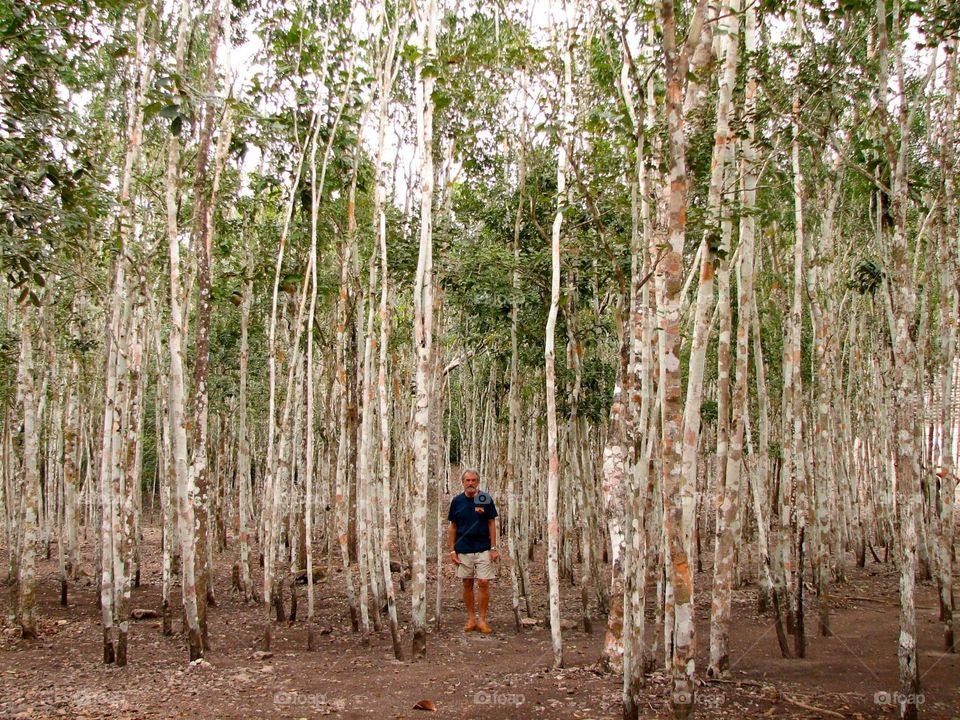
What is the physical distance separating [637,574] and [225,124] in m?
7.08

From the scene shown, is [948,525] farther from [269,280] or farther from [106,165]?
[106,165]

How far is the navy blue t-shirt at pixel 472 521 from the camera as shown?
8.83 meters

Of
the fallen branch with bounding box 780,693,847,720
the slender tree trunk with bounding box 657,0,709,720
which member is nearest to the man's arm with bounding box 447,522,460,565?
the fallen branch with bounding box 780,693,847,720

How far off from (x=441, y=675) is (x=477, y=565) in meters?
1.84

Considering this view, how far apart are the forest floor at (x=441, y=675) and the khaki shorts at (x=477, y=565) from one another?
754mm

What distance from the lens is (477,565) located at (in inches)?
348

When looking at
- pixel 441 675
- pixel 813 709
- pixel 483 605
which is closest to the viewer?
pixel 813 709

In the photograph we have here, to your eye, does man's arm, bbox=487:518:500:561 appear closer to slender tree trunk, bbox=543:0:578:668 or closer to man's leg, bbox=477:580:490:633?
man's leg, bbox=477:580:490:633

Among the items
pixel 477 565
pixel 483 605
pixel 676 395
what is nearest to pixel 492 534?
pixel 477 565

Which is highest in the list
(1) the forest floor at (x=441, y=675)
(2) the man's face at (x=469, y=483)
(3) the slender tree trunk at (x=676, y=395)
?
(3) the slender tree trunk at (x=676, y=395)

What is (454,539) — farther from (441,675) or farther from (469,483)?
(441,675)

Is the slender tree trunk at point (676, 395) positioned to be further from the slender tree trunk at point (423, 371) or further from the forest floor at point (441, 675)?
the slender tree trunk at point (423, 371)

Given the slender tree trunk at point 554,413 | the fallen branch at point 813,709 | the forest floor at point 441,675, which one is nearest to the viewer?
the fallen branch at point 813,709

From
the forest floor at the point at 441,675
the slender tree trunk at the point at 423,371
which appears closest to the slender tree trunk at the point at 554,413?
the forest floor at the point at 441,675
